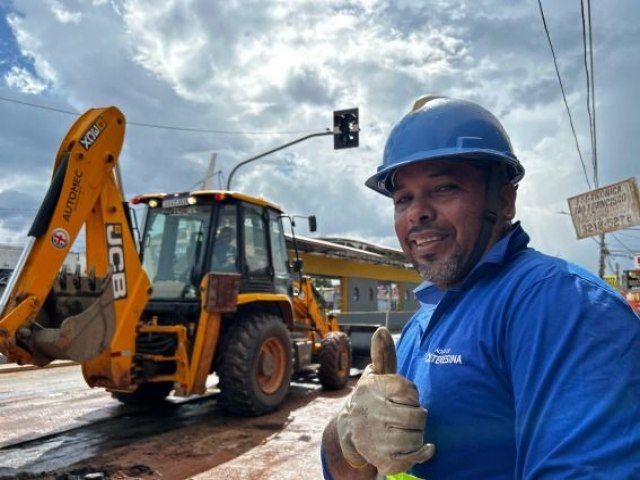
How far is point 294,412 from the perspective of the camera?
7598 mm

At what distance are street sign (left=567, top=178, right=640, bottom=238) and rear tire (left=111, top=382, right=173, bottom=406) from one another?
6283 mm

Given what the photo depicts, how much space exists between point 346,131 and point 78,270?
10.0 meters

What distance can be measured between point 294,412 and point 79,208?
3935mm

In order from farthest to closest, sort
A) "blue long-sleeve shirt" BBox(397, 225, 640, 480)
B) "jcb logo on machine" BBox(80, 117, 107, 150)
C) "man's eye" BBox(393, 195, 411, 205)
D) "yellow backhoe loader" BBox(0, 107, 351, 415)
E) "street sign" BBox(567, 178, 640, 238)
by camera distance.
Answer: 1. "street sign" BBox(567, 178, 640, 238)
2. "jcb logo on machine" BBox(80, 117, 107, 150)
3. "yellow backhoe loader" BBox(0, 107, 351, 415)
4. "man's eye" BBox(393, 195, 411, 205)
5. "blue long-sleeve shirt" BBox(397, 225, 640, 480)

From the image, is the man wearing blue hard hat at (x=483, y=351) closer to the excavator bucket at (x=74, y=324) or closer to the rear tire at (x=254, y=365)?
the excavator bucket at (x=74, y=324)

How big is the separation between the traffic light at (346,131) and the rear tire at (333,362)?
6.67 metres

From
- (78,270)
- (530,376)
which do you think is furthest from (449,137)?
(78,270)

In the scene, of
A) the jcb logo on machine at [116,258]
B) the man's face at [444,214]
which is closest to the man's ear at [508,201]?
the man's face at [444,214]

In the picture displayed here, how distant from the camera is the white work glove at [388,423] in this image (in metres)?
1.43

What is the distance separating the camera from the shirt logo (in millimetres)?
1453

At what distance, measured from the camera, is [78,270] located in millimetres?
5789

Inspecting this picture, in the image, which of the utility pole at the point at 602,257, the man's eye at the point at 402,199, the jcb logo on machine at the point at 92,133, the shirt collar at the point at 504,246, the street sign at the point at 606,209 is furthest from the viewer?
the utility pole at the point at 602,257

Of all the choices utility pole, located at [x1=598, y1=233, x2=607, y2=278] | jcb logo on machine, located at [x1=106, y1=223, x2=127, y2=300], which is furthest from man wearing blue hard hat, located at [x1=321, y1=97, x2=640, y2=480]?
utility pole, located at [x1=598, y1=233, x2=607, y2=278]

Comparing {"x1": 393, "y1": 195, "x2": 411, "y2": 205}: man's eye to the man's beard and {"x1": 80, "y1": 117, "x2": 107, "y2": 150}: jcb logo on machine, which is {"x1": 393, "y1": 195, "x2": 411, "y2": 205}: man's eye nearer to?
the man's beard
